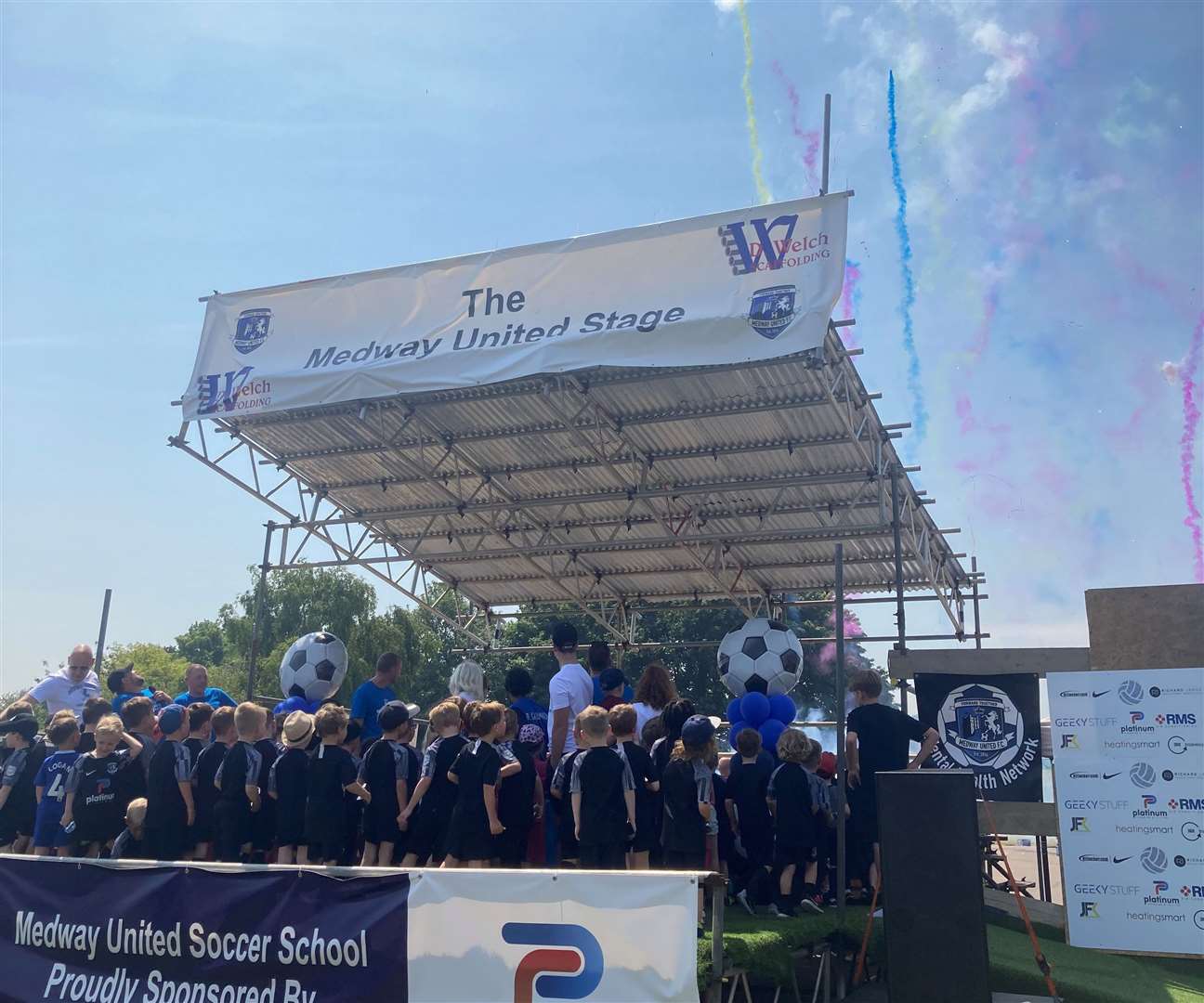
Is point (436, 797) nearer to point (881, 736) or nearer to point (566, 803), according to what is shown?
point (566, 803)

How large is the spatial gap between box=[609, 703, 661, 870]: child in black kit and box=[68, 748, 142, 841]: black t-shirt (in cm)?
401

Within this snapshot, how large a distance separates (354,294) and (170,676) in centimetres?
4630

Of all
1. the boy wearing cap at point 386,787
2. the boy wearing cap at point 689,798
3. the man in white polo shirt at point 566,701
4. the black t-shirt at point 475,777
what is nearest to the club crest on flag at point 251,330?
the man in white polo shirt at point 566,701

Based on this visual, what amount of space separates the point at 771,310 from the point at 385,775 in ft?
17.4

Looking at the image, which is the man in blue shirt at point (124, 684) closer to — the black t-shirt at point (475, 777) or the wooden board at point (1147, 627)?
the black t-shirt at point (475, 777)

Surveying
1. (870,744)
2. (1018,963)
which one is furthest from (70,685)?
(1018,963)

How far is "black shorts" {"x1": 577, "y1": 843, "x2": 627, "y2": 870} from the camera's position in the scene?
22.4 feet

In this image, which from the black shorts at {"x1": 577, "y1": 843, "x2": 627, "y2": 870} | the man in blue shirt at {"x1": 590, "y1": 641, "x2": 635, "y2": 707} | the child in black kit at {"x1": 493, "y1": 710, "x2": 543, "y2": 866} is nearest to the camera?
the black shorts at {"x1": 577, "y1": 843, "x2": 627, "y2": 870}

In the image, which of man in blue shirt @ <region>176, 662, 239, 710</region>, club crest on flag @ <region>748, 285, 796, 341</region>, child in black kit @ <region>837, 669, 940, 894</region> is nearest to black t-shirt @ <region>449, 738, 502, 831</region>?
child in black kit @ <region>837, 669, 940, 894</region>

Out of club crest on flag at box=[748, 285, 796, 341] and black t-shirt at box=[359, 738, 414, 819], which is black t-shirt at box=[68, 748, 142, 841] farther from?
club crest on flag at box=[748, 285, 796, 341]

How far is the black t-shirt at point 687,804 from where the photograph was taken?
702 cm

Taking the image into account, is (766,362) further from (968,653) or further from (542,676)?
(542,676)

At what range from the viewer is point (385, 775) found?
7.51m

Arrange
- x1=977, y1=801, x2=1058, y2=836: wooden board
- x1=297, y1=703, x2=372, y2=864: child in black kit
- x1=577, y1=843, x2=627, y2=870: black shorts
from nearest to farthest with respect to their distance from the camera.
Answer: x1=577, y1=843, x2=627, y2=870: black shorts, x1=297, y1=703, x2=372, y2=864: child in black kit, x1=977, y1=801, x2=1058, y2=836: wooden board
